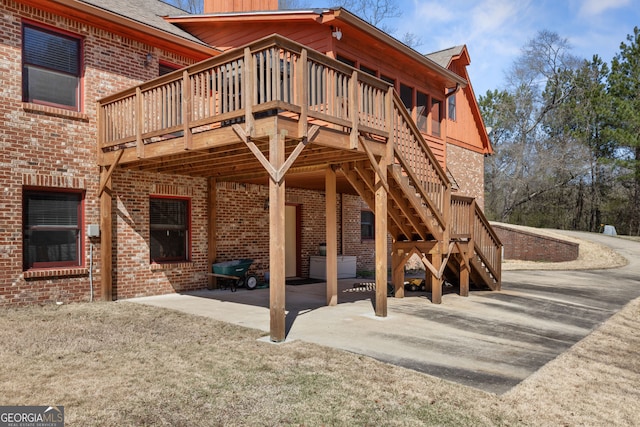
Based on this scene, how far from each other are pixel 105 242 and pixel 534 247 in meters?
19.3

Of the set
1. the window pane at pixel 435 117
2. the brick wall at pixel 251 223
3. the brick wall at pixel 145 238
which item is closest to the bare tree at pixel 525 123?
the window pane at pixel 435 117

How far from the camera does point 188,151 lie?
7.35 m

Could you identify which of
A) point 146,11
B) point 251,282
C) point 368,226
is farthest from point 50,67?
point 368,226

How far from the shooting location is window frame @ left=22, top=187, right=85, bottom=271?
827cm

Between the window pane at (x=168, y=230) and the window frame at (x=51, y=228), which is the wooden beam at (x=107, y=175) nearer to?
the window frame at (x=51, y=228)

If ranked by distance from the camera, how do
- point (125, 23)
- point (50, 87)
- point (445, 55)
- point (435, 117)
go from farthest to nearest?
point (445, 55)
point (435, 117)
point (125, 23)
point (50, 87)

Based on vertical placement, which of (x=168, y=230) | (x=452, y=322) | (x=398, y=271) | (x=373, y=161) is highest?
(x=373, y=161)

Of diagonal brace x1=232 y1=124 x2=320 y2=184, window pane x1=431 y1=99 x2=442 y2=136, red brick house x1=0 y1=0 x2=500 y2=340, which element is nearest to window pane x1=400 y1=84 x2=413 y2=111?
window pane x1=431 y1=99 x2=442 y2=136

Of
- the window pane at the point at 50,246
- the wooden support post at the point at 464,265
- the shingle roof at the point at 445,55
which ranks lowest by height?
the wooden support post at the point at 464,265

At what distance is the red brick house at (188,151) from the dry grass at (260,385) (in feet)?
3.98

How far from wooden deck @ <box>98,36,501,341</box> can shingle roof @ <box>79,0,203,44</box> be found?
2312 mm

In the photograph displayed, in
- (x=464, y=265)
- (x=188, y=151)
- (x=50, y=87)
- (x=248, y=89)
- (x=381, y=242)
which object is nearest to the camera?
(x=248, y=89)

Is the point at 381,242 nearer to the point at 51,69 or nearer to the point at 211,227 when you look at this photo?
the point at 211,227

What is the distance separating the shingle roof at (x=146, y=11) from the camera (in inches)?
390
